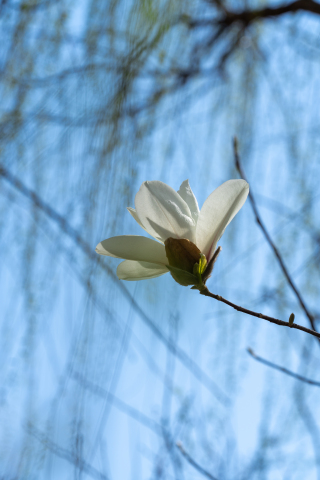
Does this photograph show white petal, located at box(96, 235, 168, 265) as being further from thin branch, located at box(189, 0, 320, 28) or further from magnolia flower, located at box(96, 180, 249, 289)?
thin branch, located at box(189, 0, 320, 28)

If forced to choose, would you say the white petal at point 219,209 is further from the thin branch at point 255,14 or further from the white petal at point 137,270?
the thin branch at point 255,14

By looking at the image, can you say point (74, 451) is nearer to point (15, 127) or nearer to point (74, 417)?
point (74, 417)

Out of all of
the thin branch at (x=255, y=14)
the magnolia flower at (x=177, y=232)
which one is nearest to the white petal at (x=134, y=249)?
the magnolia flower at (x=177, y=232)

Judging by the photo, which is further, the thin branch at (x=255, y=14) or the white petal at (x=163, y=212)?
the thin branch at (x=255, y=14)

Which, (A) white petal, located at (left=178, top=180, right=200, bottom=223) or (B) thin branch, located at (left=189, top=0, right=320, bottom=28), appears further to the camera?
(B) thin branch, located at (left=189, top=0, right=320, bottom=28)

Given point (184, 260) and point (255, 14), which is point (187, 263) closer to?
point (184, 260)

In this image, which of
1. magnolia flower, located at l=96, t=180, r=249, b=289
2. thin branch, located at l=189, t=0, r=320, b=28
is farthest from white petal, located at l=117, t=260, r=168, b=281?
thin branch, located at l=189, t=0, r=320, b=28

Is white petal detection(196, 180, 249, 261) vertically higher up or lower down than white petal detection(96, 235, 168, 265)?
higher up
